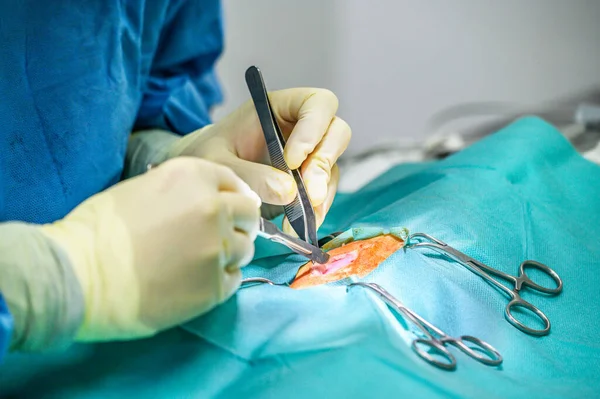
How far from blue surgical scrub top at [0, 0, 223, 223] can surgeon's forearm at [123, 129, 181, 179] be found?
15 cm

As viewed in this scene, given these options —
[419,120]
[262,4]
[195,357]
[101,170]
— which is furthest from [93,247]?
[419,120]

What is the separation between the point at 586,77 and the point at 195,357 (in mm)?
2061

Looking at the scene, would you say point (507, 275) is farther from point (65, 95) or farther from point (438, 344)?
point (65, 95)

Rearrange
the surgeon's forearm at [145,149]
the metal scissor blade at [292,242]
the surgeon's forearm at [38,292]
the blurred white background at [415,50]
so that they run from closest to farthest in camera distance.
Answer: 1. the surgeon's forearm at [38,292]
2. the metal scissor blade at [292,242]
3. the surgeon's forearm at [145,149]
4. the blurred white background at [415,50]

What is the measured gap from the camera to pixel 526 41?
2.32 metres

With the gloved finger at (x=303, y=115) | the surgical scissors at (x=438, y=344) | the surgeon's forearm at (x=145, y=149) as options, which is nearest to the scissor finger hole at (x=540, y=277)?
the surgical scissors at (x=438, y=344)

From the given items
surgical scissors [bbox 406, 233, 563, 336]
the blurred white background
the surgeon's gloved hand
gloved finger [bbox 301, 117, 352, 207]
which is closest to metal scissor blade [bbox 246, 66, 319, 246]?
gloved finger [bbox 301, 117, 352, 207]

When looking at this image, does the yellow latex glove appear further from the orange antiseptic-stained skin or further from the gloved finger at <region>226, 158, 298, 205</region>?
the orange antiseptic-stained skin

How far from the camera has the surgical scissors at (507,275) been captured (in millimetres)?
1181

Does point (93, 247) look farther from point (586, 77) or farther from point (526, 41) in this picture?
point (586, 77)

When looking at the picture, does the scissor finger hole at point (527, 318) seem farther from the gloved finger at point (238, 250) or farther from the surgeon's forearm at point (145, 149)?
the surgeon's forearm at point (145, 149)

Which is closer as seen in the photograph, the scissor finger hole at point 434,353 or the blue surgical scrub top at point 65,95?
the scissor finger hole at point 434,353

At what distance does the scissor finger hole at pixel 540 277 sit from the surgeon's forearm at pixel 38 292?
908 millimetres

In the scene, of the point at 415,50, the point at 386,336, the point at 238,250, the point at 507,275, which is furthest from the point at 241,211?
the point at 415,50
